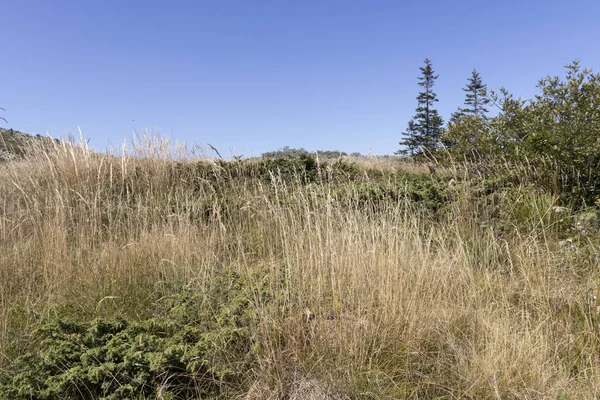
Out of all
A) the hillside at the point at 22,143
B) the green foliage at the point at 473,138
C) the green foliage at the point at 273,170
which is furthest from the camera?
the green foliage at the point at 273,170

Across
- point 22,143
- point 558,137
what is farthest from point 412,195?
point 22,143

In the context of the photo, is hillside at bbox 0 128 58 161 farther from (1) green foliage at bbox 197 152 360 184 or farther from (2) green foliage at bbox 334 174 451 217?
(2) green foliage at bbox 334 174 451 217

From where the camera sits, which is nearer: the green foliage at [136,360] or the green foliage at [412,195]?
the green foliage at [136,360]

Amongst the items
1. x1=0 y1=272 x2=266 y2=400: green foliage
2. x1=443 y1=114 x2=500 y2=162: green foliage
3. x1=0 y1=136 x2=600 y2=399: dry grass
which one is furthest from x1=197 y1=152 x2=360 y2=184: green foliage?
x1=0 y1=272 x2=266 y2=400: green foliage

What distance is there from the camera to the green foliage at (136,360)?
6.13ft

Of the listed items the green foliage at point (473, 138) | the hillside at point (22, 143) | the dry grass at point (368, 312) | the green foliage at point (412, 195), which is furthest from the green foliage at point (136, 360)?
the green foliage at point (473, 138)

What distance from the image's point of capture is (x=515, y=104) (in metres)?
6.02

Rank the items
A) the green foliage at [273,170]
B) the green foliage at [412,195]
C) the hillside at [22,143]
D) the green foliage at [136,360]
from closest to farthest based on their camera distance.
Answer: the green foliage at [136,360], the green foliage at [412,195], the hillside at [22,143], the green foliage at [273,170]

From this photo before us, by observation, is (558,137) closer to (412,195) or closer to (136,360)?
(412,195)

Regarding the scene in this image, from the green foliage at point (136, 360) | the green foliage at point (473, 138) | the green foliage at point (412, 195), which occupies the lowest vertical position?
the green foliage at point (136, 360)

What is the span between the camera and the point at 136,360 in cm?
197

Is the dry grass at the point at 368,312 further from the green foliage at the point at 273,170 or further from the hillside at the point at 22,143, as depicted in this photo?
the green foliage at the point at 273,170

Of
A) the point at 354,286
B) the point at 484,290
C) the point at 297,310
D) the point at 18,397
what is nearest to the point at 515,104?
the point at 484,290

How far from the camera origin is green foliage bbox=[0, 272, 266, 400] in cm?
187
